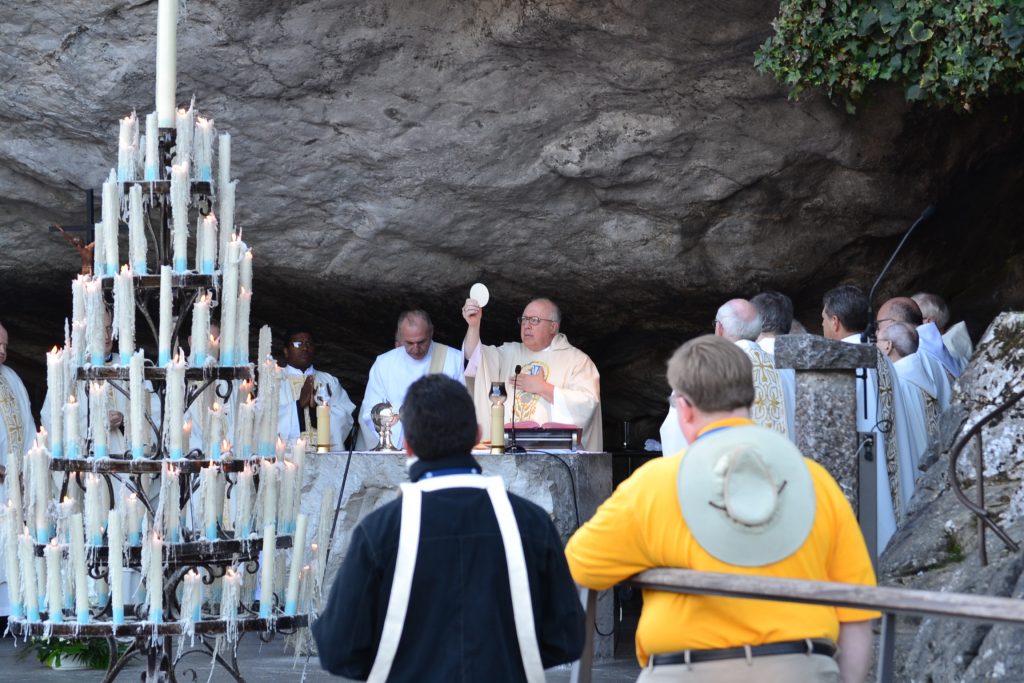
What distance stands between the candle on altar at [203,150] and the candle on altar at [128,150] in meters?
0.21

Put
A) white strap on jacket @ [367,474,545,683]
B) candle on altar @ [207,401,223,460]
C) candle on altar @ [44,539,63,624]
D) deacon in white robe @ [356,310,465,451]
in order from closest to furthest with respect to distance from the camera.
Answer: white strap on jacket @ [367,474,545,683] → candle on altar @ [44,539,63,624] → candle on altar @ [207,401,223,460] → deacon in white robe @ [356,310,465,451]

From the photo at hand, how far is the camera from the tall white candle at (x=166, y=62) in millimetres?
4605

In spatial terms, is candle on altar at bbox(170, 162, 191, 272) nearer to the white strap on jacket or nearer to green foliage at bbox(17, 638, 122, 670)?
the white strap on jacket

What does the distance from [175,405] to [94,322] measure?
41 cm

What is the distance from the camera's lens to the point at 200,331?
4.58 metres

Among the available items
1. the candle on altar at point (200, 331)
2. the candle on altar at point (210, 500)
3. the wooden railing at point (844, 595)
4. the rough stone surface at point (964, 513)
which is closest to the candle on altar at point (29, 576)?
the candle on altar at point (210, 500)

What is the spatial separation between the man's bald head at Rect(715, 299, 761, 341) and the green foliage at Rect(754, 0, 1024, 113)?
1170 mm

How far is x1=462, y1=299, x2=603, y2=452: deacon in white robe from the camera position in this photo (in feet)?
29.5

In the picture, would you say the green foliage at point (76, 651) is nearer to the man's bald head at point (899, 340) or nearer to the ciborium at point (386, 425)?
the ciborium at point (386, 425)

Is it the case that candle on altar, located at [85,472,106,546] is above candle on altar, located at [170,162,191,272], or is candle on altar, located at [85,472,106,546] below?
below

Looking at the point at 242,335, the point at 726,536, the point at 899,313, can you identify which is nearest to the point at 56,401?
the point at 242,335

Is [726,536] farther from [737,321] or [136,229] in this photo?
[737,321]

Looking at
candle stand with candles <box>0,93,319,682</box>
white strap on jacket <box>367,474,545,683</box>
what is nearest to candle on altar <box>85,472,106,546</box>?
candle stand with candles <box>0,93,319,682</box>

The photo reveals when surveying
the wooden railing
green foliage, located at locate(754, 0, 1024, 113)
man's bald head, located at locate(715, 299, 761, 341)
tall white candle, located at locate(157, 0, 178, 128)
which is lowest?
the wooden railing
